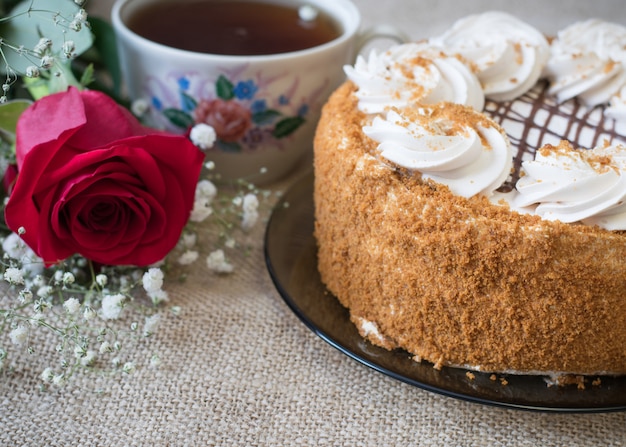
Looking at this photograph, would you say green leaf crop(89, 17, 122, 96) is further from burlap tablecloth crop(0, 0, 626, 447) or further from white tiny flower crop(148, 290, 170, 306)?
burlap tablecloth crop(0, 0, 626, 447)

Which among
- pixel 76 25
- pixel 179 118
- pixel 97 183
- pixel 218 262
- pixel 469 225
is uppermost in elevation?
pixel 76 25

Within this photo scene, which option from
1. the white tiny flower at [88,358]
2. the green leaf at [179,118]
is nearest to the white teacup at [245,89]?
the green leaf at [179,118]

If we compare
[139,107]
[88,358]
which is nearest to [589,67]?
[139,107]

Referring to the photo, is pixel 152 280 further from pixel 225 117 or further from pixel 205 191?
pixel 225 117

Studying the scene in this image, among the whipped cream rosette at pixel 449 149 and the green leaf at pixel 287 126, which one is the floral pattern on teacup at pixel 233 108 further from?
the whipped cream rosette at pixel 449 149

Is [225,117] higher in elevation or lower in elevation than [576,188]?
lower
